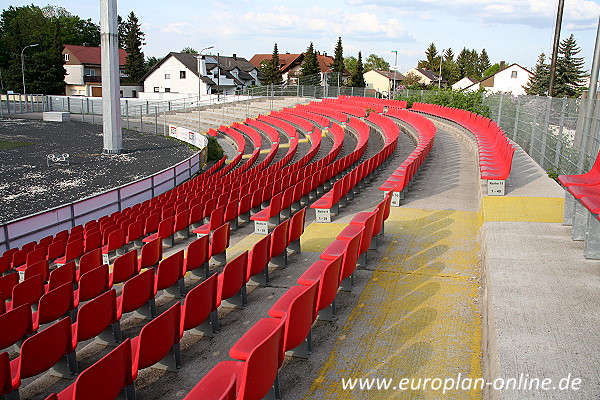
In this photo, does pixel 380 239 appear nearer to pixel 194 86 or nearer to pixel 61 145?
pixel 61 145

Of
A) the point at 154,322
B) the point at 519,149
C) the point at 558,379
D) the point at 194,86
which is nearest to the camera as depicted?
the point at 558,379

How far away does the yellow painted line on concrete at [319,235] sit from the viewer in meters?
7.49

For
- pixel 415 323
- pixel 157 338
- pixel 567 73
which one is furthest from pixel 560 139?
pixel 567 73

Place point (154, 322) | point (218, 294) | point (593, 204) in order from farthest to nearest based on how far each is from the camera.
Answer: point (218, 294) → point (593, 204) → point (154, 322)

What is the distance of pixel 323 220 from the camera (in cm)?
879

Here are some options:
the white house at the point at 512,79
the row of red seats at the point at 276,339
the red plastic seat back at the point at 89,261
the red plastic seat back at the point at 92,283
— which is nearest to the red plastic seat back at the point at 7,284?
the red plastic seat back at the point at 89,261

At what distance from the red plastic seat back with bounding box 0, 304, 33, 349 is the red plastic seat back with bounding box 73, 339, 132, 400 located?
1.88m

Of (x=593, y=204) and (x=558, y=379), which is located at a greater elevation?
(x=593, y=204)

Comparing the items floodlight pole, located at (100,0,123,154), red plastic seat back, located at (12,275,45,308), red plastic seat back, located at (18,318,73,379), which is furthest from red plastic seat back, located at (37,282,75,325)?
floodlight pole, located at (100,0,123,154)

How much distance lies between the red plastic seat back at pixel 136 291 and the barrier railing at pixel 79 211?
5.82 meters

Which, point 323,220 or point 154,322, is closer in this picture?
point 154,322

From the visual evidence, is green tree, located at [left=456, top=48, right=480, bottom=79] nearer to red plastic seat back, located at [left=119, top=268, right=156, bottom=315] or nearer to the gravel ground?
the gravel ground

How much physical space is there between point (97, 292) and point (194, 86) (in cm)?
6726

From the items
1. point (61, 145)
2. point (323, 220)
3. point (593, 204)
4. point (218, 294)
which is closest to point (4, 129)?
point (61, 145)
